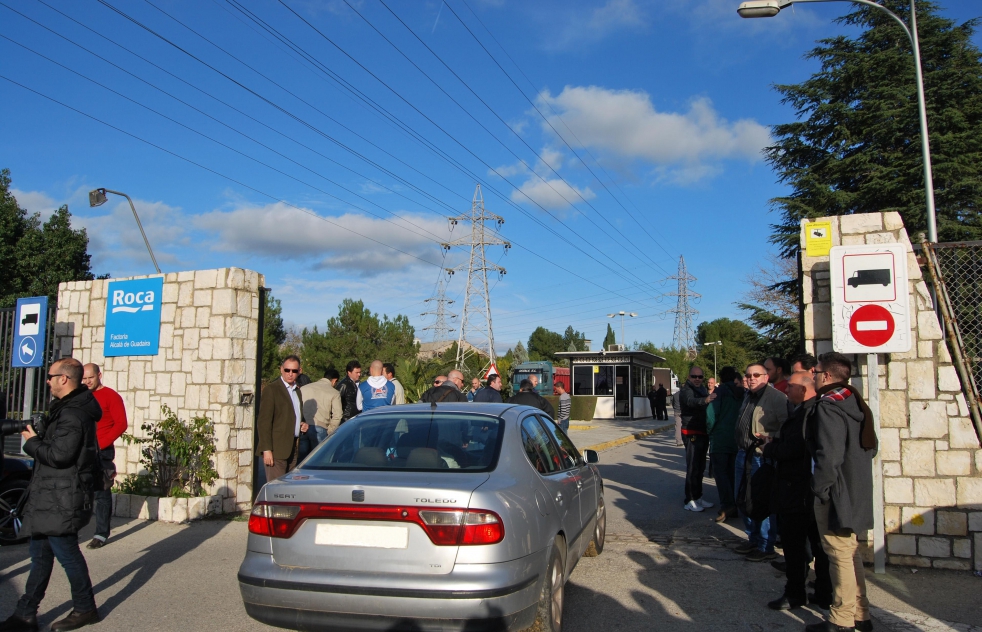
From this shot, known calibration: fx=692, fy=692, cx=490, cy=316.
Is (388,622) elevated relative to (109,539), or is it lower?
elevated

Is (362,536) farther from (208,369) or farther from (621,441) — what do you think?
(621,441)

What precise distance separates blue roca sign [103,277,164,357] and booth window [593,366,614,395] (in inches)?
974

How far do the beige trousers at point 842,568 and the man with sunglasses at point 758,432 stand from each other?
1.92m

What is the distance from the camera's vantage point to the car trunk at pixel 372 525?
3551mm

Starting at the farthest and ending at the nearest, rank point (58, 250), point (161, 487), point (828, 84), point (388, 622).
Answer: point (58, 250) < point (828, 84) < point (161, 487) < point (388, 622)

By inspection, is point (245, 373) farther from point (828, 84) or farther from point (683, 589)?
point (828, 84)

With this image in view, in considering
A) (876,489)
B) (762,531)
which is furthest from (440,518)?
(876,489)

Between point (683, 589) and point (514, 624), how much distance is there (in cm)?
264

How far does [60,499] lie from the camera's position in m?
4.50

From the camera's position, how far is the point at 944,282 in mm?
6586

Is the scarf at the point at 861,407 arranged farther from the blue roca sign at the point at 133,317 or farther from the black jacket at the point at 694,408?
the blue roca sign at the point at 133,317

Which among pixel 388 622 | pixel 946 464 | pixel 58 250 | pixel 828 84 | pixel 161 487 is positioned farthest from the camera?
pixel 58 250

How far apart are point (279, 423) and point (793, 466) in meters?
5.42

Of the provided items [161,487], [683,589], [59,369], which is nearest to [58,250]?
[161,487]
